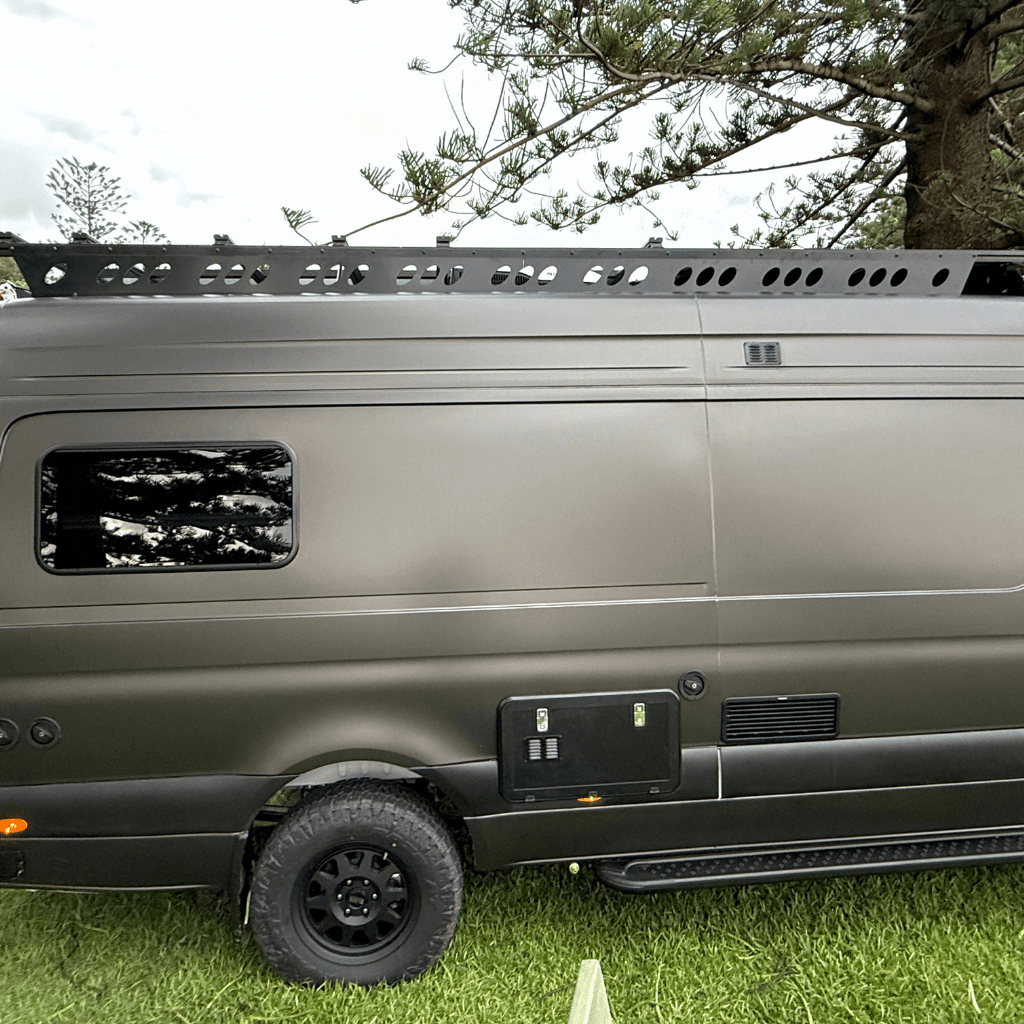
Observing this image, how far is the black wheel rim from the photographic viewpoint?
2721mm

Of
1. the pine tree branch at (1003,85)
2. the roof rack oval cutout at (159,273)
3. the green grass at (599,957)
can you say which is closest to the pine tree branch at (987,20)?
the pine tree branch at (1003,85)

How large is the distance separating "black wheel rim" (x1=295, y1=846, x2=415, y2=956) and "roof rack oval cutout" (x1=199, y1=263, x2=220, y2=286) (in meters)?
1.95

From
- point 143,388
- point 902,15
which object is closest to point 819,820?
point 143,388

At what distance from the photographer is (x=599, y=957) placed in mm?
2971

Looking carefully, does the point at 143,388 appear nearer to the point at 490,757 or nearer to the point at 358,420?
the point at 358,420

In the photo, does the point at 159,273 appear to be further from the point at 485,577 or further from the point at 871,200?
the point at 871,200

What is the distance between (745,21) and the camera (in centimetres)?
472

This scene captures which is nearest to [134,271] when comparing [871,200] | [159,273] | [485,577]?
[159,273]

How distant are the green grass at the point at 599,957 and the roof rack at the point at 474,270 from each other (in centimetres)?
233

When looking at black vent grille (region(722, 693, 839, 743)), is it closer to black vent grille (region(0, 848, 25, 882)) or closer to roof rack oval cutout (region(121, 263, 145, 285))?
black vent grille (region(0, 848, 25, 882))

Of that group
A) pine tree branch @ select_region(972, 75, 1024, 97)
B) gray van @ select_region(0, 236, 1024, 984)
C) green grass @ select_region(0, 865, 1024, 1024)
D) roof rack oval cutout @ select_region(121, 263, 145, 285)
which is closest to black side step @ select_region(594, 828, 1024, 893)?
gray van @ select_region(0, 236, 1024, 984)

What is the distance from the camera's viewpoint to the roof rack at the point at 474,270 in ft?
9.15

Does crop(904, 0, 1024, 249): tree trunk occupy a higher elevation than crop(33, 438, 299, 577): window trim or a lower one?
higher

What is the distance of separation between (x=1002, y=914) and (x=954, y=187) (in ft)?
13.5
